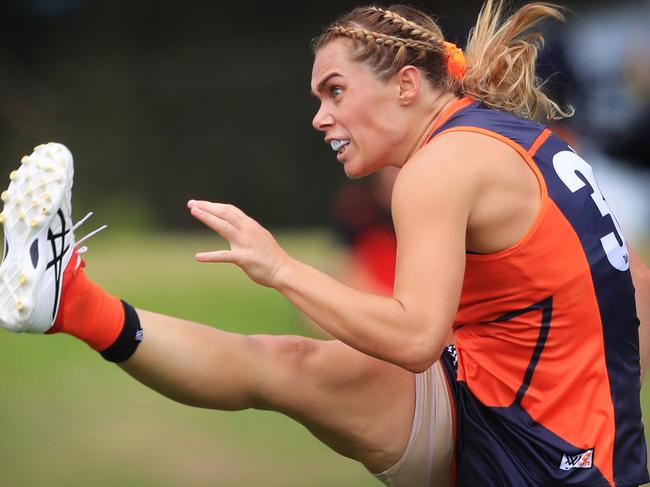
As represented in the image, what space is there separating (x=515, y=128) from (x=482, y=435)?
0.74m

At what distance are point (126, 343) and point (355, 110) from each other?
30.6 inches

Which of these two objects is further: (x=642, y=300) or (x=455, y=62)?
(x=642, y=300)

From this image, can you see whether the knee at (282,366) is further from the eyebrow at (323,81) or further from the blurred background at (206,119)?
the blurred background at (206,119)

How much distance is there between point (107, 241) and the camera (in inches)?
353

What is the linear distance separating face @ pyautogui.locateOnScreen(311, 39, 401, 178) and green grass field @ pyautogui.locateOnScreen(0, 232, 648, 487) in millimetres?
1701

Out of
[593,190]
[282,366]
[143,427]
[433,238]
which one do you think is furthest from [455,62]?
[143,427]

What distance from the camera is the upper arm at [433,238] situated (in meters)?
2.21

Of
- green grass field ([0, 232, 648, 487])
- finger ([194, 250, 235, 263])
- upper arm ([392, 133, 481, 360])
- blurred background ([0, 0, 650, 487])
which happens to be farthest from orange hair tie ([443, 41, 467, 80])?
blurred background ([0, 0, 650, 487])

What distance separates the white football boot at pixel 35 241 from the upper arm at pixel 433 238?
786 millimetres

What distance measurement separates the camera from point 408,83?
102 inches

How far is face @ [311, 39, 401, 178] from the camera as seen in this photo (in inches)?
102

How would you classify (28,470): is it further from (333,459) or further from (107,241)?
(107,241)

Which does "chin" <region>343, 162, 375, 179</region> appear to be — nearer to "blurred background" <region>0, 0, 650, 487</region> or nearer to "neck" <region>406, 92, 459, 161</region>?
"neck" <region>406, 92, 459, 161</region>

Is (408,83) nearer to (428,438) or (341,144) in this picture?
(341,144)
